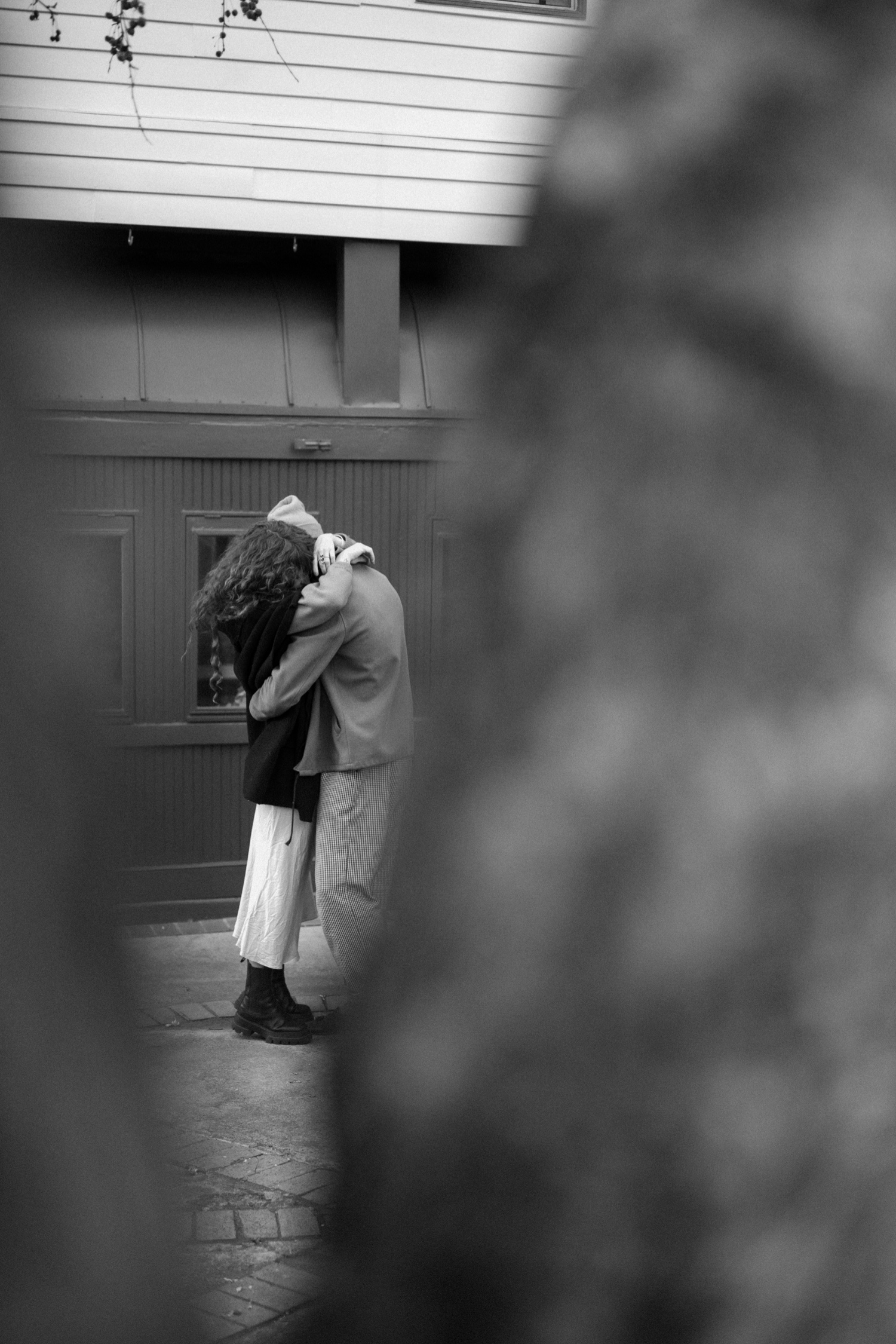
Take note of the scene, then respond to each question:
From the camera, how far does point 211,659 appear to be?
833 cm

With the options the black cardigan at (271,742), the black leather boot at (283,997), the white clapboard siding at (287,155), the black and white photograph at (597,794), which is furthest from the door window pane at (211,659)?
the black and white photograph at (597,794)

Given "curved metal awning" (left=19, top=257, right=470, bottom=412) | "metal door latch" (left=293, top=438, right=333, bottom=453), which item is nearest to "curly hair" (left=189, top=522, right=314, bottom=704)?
"curved metal awning" (left=19, top=257, right=470, bottom=412)

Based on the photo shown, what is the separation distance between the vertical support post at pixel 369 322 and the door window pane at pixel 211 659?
39.8 inches

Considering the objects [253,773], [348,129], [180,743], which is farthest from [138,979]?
[348,129]

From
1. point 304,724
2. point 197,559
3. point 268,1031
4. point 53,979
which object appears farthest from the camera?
point 197,559

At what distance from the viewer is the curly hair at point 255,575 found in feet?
19.8

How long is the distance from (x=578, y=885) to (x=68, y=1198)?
9 centimetres

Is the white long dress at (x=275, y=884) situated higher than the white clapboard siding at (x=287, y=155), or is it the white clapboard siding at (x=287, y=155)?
the white clapboard siding at (x=287, y=155)

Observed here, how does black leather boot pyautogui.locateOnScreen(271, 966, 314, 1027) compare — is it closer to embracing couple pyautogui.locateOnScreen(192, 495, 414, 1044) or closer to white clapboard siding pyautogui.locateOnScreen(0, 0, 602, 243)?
embracing couple pyautogui.locateOnScreen(192, 495, 414, 1044)

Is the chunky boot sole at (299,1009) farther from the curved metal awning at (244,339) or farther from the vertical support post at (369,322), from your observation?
the vertical support post at (369,322)

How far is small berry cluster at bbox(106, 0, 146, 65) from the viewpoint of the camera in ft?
21.2

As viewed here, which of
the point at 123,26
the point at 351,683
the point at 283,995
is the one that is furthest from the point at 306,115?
the point at 283,995

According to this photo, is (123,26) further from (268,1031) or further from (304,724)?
(268,1031)

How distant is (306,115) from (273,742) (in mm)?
3842
